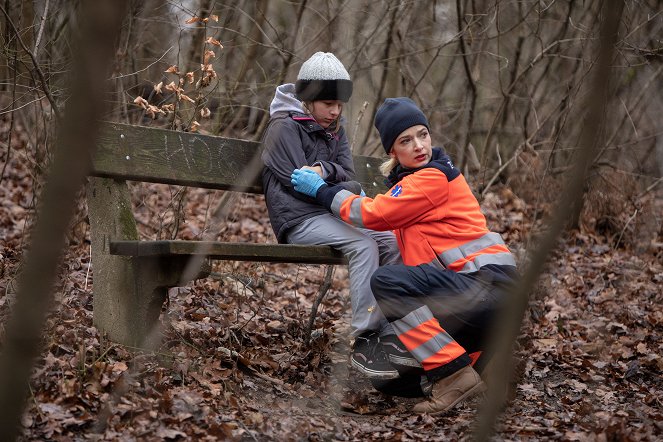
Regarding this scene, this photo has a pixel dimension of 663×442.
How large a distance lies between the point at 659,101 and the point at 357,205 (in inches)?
252

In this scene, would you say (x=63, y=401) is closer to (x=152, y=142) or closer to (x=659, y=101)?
(x=152, y=142)

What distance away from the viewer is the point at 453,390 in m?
3.89

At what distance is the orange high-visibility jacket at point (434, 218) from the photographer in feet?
13.4

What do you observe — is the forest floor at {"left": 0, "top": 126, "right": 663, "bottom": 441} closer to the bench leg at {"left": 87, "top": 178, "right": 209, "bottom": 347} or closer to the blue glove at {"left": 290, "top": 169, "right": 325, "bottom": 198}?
the bench leg at {"left": 87, "top": 178, "right": 209, "bottom": 347}

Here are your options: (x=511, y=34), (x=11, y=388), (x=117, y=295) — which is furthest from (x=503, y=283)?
(x=511, y=34)

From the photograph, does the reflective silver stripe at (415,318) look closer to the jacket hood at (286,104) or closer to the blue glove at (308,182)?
the blue glove at (308,182)

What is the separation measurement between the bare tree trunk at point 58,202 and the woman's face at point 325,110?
9.54ft

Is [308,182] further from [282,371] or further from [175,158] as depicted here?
[282,371]

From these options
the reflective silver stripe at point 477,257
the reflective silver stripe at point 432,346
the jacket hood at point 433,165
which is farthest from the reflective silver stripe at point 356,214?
the reflective silver stripe at point 432,346

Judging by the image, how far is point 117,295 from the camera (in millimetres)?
3836

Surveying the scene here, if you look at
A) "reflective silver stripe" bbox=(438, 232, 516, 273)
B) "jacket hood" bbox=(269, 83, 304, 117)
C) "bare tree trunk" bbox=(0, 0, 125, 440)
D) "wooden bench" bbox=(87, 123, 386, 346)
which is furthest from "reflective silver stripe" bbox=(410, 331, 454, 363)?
"bare tree trunk" bbox=(0, 0, 125, 440)

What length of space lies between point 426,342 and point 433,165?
37.9 inches

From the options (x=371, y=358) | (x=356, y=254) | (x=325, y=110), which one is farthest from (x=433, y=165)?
(x=371, y=358)

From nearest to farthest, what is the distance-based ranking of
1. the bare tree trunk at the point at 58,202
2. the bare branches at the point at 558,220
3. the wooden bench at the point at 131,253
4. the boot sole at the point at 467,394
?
the bare tree trunk at the point at 58,202 < the bare branches at the point at 558,220 < the wooden bench at the point at 131,253 < the boot sole at the point at 467,394
